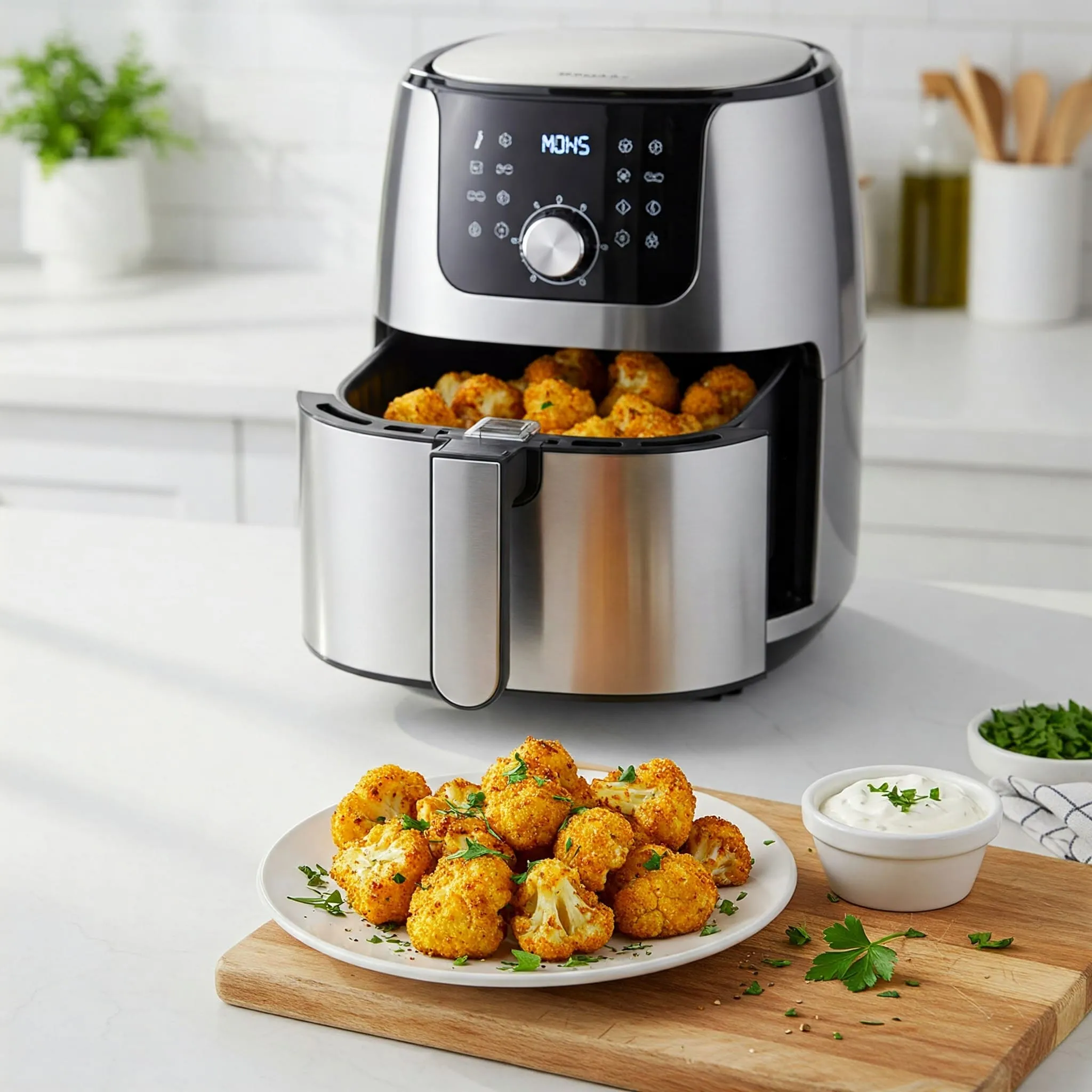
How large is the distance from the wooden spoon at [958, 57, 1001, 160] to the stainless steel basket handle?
5.16 ft

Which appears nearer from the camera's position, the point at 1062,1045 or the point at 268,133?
the point at 1062,1045

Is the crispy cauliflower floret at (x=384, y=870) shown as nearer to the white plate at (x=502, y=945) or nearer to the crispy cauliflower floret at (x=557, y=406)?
the white plate at (x=502, y=945)

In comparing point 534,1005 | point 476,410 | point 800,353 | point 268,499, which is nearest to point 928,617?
point 800,353

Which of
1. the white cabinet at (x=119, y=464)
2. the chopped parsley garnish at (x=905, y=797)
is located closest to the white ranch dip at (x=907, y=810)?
the chopped parsley garnish at (x=905, y=797)

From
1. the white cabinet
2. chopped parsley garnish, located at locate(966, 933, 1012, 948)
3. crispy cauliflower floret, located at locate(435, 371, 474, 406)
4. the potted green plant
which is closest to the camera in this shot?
chopped parsley garnish, located at locate(966, 933, 1012, 948)

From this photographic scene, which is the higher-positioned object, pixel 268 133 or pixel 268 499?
pixel 268 133

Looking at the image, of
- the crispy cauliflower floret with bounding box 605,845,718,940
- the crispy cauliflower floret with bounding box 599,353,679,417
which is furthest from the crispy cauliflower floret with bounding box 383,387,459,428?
the crispy cauliflower floret with bounding box 605,845,718,940

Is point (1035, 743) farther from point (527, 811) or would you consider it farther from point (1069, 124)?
point (1069, 124)

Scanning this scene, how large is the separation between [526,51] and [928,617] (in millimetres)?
543

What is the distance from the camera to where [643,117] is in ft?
3.67

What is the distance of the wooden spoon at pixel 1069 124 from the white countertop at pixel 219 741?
1.13 m

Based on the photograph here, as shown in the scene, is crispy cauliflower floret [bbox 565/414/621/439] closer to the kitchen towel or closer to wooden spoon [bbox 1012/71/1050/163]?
the kitchen towel

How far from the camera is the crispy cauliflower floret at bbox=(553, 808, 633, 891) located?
30.5 inches

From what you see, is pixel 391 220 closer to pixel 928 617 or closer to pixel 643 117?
pixel 643 117
